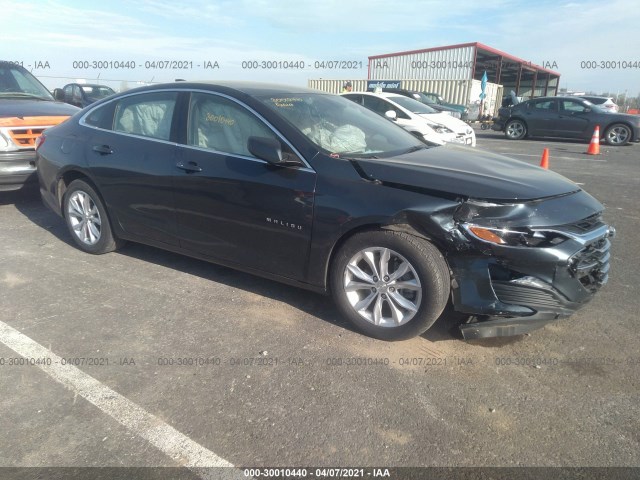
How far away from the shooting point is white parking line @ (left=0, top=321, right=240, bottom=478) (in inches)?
88.0

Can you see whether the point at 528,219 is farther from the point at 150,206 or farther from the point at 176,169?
the point at 150,206

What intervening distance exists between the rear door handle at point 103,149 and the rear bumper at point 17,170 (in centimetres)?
212

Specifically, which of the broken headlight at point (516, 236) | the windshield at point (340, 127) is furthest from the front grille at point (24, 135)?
the broken headlight at point (516, 236)

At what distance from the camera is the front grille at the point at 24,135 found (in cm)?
594

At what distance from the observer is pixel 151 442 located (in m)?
2.34

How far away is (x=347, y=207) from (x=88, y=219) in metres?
2.84

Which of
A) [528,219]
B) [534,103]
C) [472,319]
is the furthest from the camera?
[534,103]

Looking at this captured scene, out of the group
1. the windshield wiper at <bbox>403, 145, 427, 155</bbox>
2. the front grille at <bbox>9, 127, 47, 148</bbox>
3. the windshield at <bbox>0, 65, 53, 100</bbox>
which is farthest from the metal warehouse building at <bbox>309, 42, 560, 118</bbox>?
the windshield wiper at <bbox>403, 145, 427, 155</bbox>

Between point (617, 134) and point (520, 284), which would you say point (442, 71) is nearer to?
point (617, 134)

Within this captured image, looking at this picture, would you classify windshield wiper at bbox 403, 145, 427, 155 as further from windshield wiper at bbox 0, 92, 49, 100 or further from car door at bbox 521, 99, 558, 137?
car door at bbox 521, 99, 558, 137

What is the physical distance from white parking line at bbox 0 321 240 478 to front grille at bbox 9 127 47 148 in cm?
356

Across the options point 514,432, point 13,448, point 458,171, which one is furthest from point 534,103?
point 13,448

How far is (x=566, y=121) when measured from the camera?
50.5 ft

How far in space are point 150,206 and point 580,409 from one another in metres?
3.37
